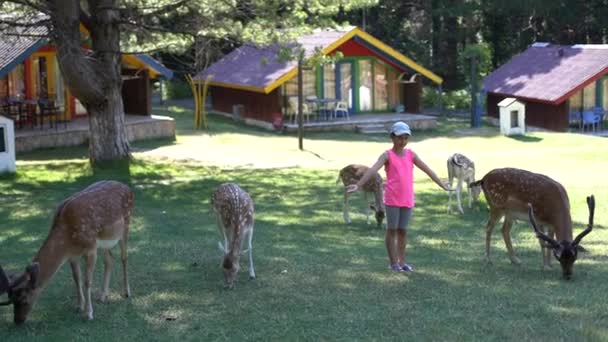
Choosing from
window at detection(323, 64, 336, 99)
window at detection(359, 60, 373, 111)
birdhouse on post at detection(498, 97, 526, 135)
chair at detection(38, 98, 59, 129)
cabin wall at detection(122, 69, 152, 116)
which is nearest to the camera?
chair at detection(38, 98, 59, 129)

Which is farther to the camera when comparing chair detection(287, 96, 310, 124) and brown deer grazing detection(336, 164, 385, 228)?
chair detection(287, 96, 310, 124)

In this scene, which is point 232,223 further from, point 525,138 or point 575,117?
point 575,117

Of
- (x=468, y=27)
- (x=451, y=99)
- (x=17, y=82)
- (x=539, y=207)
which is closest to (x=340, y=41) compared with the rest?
(x=17, y=82)

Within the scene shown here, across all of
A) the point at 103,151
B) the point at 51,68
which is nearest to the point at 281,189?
the point at 103,151

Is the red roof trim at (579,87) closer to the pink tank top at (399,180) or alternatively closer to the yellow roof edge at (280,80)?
the yellow roof edge at (280,80)

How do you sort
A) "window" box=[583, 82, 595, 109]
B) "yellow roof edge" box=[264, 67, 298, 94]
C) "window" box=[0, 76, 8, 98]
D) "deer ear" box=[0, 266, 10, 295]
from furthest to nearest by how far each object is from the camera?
"window" box=[583, 82, 595, 109] → "yellow roof edge" box=[264, 67, 298, 94] → "window" box=[0, 76, 8, 98] → "deer ear" box=[0, 266, 10, 295]

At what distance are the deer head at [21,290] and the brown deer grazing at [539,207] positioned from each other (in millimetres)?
5236

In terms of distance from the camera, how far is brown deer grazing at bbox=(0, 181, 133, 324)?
26.3ft

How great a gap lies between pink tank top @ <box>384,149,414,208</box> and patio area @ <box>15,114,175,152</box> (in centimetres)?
1639

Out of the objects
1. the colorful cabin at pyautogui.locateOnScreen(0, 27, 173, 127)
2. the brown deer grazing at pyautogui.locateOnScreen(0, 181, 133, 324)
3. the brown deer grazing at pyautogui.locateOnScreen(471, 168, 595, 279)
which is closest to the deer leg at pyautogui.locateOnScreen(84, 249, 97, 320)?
the brown deer grazing at pyautogui.locateOnScreen(0, 181, 133, 324)

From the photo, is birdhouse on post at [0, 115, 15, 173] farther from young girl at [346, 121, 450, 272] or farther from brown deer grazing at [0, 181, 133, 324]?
young girl at [346, 121, 450, 272]

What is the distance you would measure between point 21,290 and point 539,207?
5763 millimetres

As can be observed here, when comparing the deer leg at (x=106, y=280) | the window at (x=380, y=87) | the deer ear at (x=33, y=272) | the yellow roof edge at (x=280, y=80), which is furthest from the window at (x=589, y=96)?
the deer ear at (x=33, y=272)

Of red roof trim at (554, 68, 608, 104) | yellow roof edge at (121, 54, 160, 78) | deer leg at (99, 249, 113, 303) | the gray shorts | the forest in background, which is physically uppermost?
the forest in background
